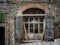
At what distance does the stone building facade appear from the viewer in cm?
1059

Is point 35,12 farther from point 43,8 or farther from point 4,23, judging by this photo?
point 4,23

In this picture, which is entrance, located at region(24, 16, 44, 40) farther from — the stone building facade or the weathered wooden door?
the weathered wooden door

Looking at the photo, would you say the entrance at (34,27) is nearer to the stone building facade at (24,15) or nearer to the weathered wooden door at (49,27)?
the stone building facade at (24,15)

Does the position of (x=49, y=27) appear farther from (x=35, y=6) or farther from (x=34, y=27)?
(x=35, y=6)

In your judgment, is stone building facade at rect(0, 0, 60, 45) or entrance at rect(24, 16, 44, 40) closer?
stone building facade at rect(0, 0, 60, 45)

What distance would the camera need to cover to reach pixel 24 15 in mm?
10609

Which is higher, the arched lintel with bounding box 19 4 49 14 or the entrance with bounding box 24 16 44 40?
the arched lintel with bounding box 19 4 49 14

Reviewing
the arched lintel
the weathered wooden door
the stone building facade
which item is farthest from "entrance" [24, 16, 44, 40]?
the arched lintel

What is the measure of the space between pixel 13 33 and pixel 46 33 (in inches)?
67.8

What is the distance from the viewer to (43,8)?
10594 mm

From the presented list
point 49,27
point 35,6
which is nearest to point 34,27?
point 49,27

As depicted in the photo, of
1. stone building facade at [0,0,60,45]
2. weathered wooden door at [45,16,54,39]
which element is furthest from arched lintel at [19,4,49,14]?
weathered wooden door at [45,16,54,39]

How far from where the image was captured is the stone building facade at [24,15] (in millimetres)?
10594

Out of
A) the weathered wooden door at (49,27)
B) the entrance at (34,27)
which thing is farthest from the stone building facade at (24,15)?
the entrance at (34,27)
